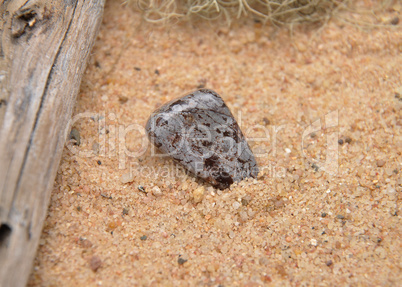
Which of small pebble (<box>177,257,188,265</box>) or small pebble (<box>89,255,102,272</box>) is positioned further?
small pebble (<box>177,257,188,265</box>)

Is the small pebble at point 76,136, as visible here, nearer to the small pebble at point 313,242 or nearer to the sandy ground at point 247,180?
the sandy ground at point 247,180

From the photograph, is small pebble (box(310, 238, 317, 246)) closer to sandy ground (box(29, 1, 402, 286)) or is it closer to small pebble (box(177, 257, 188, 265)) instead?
sandy ground (box(29, 1, 402, 286))

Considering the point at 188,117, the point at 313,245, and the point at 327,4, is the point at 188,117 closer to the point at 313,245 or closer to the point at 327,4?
the point at 313,245

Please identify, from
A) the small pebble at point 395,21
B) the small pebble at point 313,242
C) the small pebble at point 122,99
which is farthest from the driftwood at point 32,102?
the small pebble at point 395,21

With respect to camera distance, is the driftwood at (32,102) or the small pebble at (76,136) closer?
the driftwood at (32,102)

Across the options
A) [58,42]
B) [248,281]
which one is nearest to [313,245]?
[248,281]

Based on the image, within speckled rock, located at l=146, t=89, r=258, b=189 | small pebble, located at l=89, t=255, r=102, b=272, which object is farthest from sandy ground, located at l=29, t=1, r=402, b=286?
speckled rock, located at l=146, t=89, r=258, b=189
